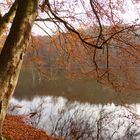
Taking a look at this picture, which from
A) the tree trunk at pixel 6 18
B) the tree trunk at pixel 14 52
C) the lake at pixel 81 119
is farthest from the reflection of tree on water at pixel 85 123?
the tree trunk at pixel 14 52

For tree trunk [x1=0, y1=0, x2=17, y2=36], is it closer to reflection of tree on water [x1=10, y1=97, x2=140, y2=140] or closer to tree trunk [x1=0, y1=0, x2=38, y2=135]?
tree trunk [x1=0, y1=0, x2=38, y2=135]

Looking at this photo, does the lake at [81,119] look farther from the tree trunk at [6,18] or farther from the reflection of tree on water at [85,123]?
the tree trunk at [6,18]

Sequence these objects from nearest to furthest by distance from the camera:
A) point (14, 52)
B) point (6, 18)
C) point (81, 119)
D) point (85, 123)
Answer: point (14, 52), point (6, 18), point (81, 119), point (85, 123)

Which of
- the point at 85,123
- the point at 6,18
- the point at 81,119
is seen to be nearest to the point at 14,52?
the point at 6,18

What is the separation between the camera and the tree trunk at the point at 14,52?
4.71m

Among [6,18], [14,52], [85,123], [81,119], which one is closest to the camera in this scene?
[14,52]

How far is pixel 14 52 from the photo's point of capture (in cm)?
476

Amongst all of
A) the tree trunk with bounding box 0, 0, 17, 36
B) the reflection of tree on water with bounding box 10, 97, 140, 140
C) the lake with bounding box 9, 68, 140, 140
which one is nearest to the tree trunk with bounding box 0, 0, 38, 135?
the tree trunk with bounding box 0, 0, 17, 36

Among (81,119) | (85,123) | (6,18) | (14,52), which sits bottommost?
(85,123)

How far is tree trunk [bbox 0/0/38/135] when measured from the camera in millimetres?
4711

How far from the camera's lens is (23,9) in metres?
4.92

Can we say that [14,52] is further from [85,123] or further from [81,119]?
[85,123]

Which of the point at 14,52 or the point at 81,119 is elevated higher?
the point at 14,52

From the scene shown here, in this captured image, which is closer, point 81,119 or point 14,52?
point 14,52
